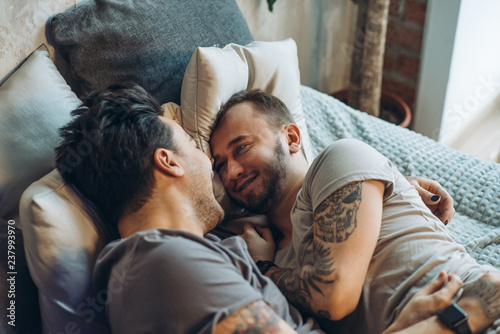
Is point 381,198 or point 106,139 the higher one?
point 106,139

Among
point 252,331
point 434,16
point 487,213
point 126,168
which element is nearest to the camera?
point 252,331

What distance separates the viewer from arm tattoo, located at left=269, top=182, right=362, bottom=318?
1.05 metres

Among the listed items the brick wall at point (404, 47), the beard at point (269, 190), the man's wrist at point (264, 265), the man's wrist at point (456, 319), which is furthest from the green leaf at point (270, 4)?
the man's wrist at point (456, 319)

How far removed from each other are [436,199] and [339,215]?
45 centimetres

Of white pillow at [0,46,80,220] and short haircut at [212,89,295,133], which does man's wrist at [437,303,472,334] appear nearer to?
short haircut at [212,89,295,133]

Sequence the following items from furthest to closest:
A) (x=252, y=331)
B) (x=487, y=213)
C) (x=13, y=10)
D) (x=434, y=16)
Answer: (x=434, y=16) → (x=487, y=213) → (x=13, y=10) → (x=252, y=331)

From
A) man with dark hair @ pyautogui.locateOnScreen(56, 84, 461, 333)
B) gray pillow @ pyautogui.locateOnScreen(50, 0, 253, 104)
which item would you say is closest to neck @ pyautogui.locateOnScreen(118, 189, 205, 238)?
man with dark hair @ pyautogui.locateOnScreen(56, 84, 461, 333)

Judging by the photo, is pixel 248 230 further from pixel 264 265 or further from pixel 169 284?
pixel 169 284

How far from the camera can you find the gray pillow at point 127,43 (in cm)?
133

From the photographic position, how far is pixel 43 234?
3.23ft

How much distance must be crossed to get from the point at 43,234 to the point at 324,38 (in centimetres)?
209

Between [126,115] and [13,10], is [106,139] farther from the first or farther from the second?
[13,10]

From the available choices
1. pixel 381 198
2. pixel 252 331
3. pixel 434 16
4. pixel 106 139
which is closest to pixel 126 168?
pixel 106 139

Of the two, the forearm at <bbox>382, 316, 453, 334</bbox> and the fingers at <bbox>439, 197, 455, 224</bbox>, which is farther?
the fingers at <bbox>439, 197, 455, 224</bbox>
